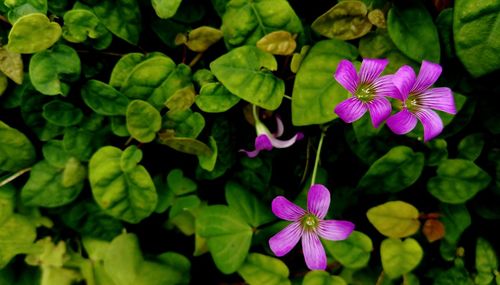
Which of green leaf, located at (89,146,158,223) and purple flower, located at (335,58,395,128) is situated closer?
purple flower, located at (335,58,395,128)

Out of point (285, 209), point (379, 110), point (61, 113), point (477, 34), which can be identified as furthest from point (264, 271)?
point (477, 34)

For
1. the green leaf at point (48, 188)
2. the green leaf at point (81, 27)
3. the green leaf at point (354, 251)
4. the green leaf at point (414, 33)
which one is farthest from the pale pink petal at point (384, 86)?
the green leaf at point (48, 188)

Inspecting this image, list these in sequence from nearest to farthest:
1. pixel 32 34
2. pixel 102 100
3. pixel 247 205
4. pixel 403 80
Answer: pixel 403 80 → pixel 32 34 → pixel 102 100 → pixel 247 205

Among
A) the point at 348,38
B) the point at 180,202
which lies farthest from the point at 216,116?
the point at 348,38

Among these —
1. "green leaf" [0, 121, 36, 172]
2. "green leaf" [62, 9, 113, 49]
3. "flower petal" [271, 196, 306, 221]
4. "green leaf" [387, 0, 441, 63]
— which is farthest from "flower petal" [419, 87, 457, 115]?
"green leaf" [0, 121, 36, 172]

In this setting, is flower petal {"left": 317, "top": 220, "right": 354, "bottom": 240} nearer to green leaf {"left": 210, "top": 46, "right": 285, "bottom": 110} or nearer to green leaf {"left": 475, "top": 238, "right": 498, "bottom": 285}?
green leaf {"left": 210, "top": 46, "right": 285, "bottom": 110}

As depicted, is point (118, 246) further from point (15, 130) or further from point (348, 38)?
point (348, 38)

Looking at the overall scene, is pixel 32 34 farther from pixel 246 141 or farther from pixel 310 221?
pixel 310 221

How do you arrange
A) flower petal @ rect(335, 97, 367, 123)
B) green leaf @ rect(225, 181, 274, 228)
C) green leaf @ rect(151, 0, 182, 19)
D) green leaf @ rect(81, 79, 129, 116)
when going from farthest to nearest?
green leaf @ rect(225, 181, 274, 228) < green leaf @ rect(81, 79, 129, 116) < green leaf @ rect(151, 0, 182, 19) < flower petal @ rect(335, 97, 367, 123)
